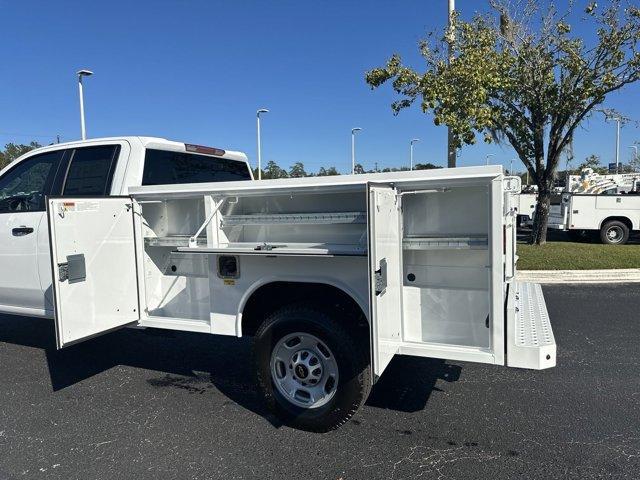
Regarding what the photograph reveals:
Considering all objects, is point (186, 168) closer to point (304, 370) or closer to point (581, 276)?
point (304, 370)

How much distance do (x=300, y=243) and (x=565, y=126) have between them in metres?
12.3

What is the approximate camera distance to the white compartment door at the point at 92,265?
388 cm

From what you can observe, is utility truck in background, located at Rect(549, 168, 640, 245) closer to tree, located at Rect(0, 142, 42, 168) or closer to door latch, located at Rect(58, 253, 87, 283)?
door latch, located at Rect(58, 253, 87, 283)

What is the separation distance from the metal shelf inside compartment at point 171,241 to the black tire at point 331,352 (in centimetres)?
91

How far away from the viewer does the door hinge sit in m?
3.12

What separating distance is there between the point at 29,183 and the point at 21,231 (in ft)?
1.71

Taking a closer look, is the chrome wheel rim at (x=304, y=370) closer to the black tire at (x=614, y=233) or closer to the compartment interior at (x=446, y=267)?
the compartment interior at (x=446, y=267)

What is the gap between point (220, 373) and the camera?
5062 mm

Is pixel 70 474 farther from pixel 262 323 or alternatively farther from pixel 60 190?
pixel 60 190

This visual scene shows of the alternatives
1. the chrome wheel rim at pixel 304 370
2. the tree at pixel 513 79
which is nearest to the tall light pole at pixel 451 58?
the tree at pixel 513 79

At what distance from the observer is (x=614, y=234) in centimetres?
1600

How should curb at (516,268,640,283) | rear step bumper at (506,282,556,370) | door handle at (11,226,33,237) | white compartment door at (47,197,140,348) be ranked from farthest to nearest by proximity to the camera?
curb at (516,268,640,283) < door handle at (11,226,33,237) < white compartment door at (47,197,140,348) < rear step bumper at (506,282,556,370)

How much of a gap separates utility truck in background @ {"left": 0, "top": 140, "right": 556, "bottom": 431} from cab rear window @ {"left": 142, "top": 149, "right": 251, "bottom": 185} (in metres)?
0.24

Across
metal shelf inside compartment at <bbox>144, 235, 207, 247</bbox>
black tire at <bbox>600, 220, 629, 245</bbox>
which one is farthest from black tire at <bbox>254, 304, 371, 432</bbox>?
black tire at <bbox>600, 220, 629, 245</bbox>
